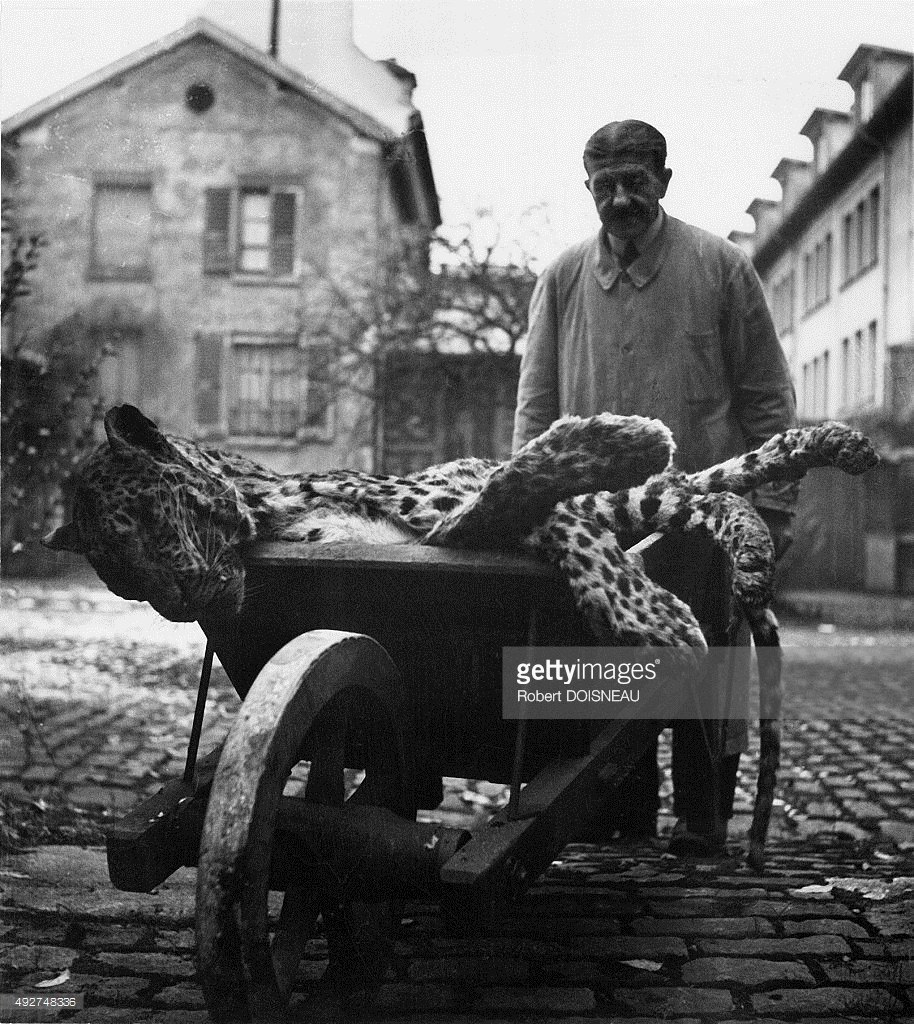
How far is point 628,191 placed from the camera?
2.81 metres

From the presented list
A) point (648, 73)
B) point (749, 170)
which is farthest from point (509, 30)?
point (749, 170)

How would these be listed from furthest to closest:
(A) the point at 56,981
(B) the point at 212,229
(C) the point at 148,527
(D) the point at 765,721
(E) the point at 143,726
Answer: (E) the point at 143,726 → (B) the point at 212,229 → (D) the point at 765,721 → (A) the point at 56,981 → (C) the point at 148,527

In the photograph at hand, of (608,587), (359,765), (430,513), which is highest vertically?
(430,513)

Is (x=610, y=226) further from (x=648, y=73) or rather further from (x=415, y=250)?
(x=415, y=250)

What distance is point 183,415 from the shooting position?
3895 mm

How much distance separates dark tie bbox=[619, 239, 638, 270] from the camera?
2977 mm

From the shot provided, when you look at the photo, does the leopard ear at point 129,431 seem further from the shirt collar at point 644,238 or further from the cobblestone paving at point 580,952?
the shirt collar at point 644,238

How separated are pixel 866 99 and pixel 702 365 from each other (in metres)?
0.84

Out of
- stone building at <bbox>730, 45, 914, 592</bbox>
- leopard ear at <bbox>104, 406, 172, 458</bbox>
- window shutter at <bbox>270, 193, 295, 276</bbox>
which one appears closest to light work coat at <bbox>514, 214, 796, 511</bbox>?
stone building at <bbox>730, 45, 914, 592</bbox>

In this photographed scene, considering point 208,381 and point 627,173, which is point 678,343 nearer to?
point 627,173

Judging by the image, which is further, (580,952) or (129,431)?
(580,952)

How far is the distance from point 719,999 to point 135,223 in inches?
84.9

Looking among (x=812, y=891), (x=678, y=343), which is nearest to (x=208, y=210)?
(x=678, y=343)

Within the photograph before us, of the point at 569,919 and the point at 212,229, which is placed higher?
the point at 212,229
